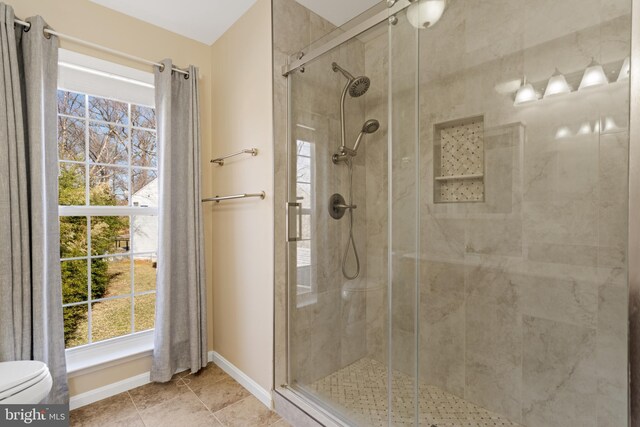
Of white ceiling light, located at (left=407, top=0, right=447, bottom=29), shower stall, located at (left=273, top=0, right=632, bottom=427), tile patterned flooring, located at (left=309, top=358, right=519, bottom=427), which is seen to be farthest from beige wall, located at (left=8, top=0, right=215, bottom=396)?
white ceiling light, located at (left=407, top=0, right=447, bottom=29)

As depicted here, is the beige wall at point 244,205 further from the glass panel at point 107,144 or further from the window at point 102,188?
the glass panel at point 107,144

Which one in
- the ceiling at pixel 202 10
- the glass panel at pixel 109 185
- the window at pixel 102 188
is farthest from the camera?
the glass panel at pixel 109 185

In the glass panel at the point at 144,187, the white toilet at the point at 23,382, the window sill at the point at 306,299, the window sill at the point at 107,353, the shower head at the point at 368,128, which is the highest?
the shower head at the point at 368,128

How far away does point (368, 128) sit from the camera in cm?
174

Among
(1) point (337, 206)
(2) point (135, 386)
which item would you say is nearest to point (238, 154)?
(1) point (337, 206)

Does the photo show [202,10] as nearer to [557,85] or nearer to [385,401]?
[557,85]

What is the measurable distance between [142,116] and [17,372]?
187 cm

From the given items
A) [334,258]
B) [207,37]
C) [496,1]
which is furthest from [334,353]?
[207,37]

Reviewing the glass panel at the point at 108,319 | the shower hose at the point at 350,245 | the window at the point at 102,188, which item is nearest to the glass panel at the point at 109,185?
the window at the point at 102,188

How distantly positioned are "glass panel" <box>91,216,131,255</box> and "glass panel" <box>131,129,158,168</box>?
61cm

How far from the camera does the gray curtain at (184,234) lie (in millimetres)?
2107

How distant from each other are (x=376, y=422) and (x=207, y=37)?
9.26 ft

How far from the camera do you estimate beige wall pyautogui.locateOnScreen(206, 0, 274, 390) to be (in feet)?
6.30

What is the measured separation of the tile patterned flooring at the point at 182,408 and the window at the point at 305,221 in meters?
0.72
